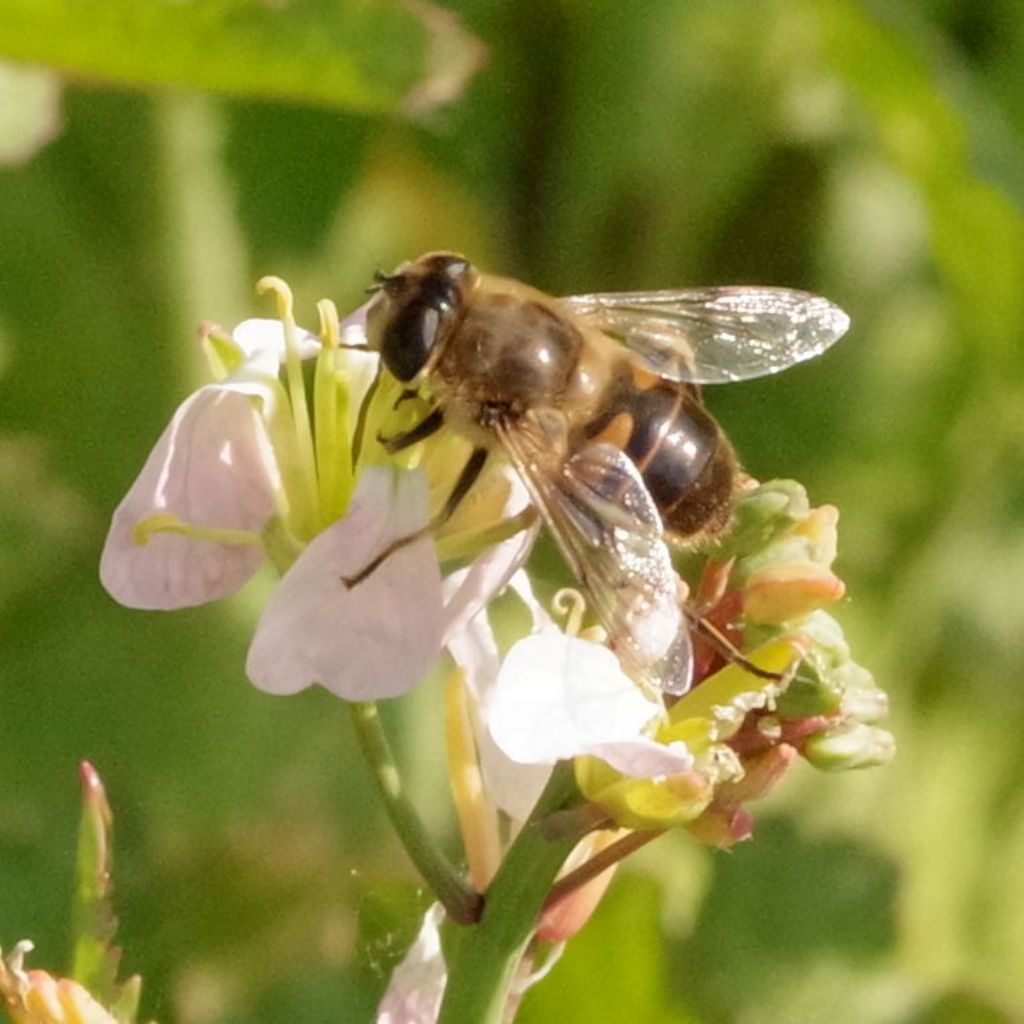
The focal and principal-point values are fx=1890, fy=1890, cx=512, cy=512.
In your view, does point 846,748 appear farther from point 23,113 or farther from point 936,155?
point 936,155

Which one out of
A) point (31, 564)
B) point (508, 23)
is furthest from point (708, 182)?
point (31, 564)

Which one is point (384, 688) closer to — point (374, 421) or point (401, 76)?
point (374, 421)

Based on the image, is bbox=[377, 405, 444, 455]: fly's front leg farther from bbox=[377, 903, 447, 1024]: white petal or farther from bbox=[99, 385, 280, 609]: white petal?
bbox=[377, 903, 447, 1024]: white petal

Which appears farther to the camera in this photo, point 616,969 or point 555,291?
point 555,291

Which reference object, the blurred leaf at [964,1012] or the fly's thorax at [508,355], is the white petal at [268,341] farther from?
the blurred leaf at [964,1012]

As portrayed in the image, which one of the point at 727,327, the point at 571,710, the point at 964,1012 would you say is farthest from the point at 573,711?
the point at 964,1012

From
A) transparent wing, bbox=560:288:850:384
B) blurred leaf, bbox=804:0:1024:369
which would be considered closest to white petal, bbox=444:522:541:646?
transparent wing, bbox=560:288:850:384
